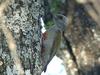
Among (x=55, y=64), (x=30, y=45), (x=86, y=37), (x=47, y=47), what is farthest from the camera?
(x=55, y=64)

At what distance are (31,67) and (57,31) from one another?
71 cm

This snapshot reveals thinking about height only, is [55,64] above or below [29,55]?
above

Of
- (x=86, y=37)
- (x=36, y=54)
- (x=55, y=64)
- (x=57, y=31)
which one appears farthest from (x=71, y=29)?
(x=36, y=54)

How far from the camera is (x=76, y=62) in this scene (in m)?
4.47

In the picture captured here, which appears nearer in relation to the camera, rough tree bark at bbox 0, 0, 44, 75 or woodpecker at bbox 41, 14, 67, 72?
rough tree bark at bbox 0, 0, 44, 75

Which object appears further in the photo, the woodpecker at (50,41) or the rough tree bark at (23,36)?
the woodpecker at (50,41)

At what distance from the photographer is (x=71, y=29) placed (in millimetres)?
4449

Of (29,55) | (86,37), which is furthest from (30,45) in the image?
(86,37)

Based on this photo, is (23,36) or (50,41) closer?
(23,36)

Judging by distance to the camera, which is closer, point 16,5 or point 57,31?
point 16,5

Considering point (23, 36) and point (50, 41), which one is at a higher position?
point (50, 41)

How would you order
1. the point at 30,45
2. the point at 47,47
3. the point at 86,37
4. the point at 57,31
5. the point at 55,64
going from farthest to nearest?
the point at 55,64 → the point at 86,37 → the point at 57,31 → the point at 47,47 → the point at 30,45

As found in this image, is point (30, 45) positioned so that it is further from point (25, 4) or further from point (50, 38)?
point (50, 38)

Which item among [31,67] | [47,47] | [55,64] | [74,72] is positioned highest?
[55,64]
